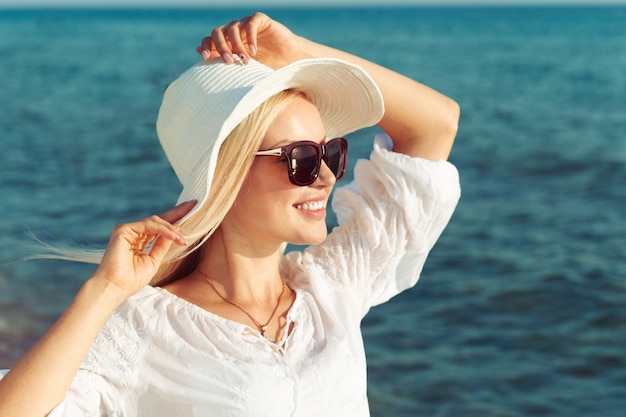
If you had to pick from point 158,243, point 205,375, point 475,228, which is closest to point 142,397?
point 205,375

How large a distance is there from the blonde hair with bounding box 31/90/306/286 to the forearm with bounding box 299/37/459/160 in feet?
1.51

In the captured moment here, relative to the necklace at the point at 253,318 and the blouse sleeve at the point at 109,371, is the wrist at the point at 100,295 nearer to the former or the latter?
the blouse sleeve at the point at 109,371

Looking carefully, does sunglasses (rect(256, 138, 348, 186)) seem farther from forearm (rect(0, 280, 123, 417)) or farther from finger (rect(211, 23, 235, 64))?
forearm (rect(0, 280, 123, 417))

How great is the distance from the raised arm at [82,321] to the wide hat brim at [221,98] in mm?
145

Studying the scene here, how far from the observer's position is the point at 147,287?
2.70m

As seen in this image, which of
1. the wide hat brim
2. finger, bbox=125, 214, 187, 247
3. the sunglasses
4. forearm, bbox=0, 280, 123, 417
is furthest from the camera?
the sunglasses

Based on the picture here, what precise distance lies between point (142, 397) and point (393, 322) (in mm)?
5363

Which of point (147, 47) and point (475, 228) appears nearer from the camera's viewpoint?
point (475, 228)

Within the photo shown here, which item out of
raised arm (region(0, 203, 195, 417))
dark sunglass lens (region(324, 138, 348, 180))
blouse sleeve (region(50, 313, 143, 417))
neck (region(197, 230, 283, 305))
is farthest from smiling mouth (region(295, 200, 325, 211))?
blouse sleeve (region(50, 313, 143, 417))

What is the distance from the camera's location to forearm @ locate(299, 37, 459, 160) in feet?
10.1

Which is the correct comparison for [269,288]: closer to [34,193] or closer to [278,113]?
[278,113]

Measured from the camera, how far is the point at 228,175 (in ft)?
8.87

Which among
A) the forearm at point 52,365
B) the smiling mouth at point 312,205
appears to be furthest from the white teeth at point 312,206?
the forearm at point 52,365

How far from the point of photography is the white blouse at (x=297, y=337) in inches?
99.0
